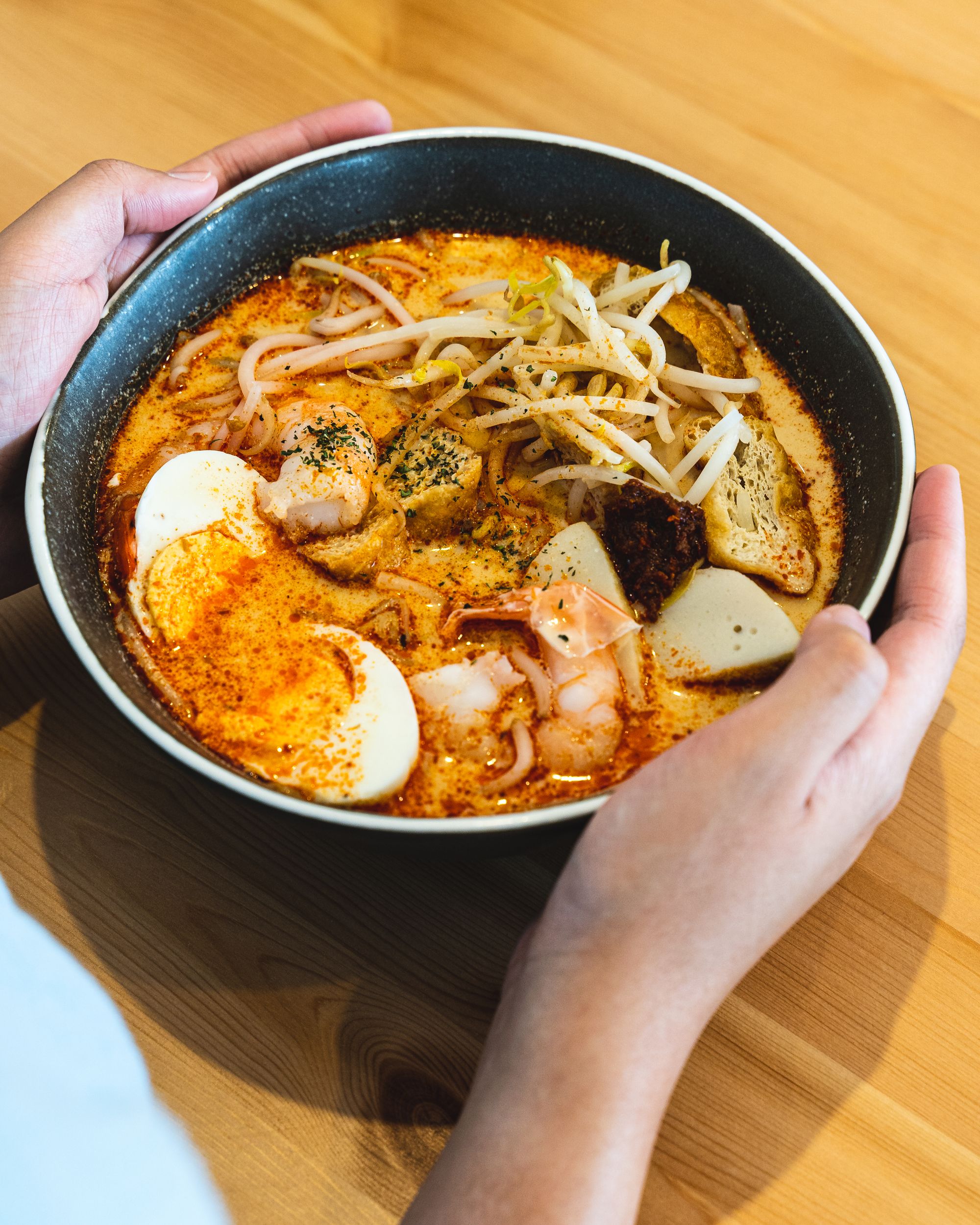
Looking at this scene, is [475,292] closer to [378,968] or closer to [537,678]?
[537,678]

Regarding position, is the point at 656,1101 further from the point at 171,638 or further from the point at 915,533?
the point at 171,638

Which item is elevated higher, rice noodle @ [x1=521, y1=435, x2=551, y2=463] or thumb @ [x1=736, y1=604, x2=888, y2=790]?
thumb @ [x1=736, y1=604, x2=888, y2=790]

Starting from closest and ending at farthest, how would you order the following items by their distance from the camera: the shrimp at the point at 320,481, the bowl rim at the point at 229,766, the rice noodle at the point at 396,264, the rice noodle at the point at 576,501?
the bowl rim at the point at 229,766 < the shrimp at the point at 320,481 < the rice noodle at the point at 576,501 < the rice noodle at the point at 396,264

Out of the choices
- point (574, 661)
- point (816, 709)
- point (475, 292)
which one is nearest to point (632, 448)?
point (574, 661)

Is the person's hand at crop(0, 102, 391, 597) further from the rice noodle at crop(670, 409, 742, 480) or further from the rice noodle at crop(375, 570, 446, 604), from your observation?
the rice noodle at crop(670, 409, 742, 480)

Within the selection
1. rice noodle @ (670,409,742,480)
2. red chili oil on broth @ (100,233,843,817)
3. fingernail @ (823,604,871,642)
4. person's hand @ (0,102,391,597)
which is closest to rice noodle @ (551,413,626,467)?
red chili oil on broth @ (100,233,843,817)

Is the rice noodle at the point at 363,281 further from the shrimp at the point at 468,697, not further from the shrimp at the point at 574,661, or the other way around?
the shrimp at the point at 468,697

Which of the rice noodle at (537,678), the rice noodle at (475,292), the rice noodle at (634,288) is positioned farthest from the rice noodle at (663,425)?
the rice noodle at (537,678)
